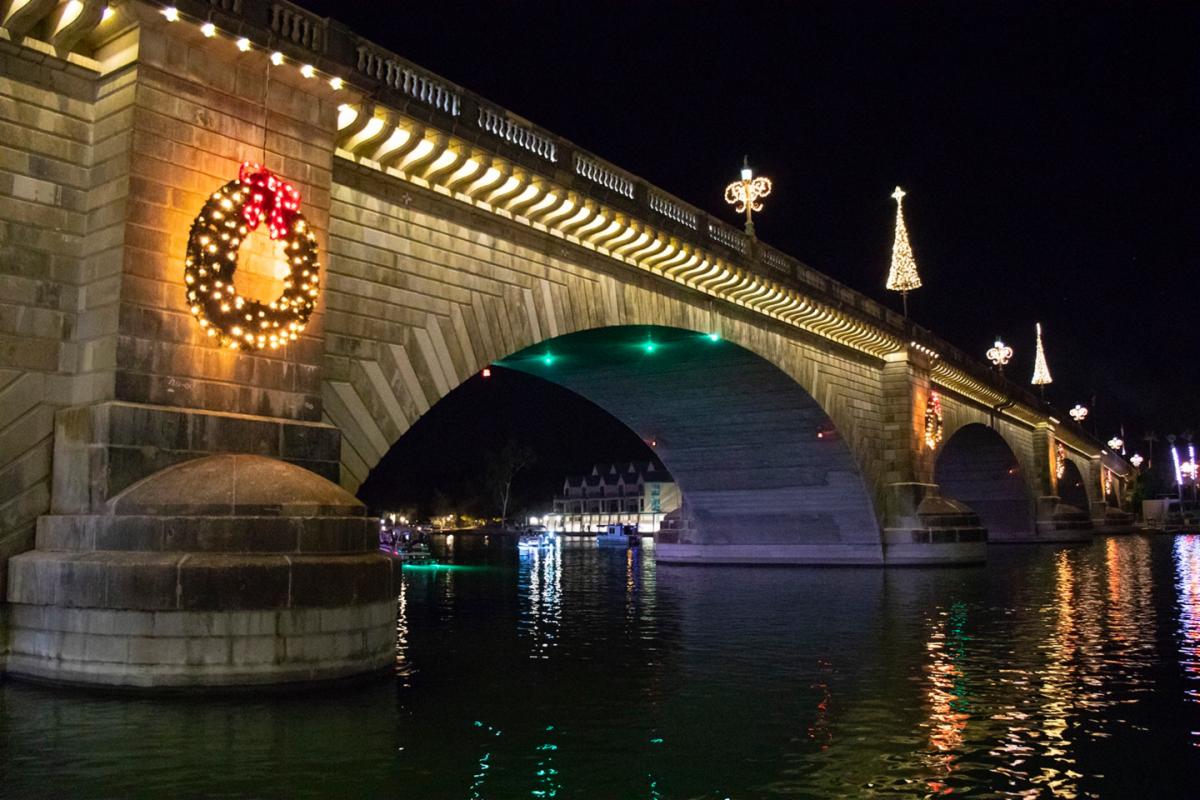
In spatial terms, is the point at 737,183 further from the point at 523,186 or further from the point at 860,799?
the point at 860,799

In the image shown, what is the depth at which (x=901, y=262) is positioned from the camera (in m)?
49.3

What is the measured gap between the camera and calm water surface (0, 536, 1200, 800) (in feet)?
29.7

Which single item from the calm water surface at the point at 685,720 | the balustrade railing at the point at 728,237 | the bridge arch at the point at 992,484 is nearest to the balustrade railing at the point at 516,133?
the balustrade railing at the point at 728,237

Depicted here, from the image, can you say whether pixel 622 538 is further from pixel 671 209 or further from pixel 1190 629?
pixel 1190 629

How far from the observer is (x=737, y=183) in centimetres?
3444

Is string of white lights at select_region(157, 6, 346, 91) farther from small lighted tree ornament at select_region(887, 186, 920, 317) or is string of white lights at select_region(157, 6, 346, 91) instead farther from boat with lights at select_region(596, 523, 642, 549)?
boat with lights at select_region(596, 523, 642, 549)

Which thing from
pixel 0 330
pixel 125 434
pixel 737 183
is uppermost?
pixel 737 183

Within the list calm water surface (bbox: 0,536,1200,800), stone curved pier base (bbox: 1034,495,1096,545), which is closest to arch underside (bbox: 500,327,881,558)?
calm water surface (bbox: 0,536,1200,800)

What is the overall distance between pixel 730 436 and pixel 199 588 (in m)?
30.5

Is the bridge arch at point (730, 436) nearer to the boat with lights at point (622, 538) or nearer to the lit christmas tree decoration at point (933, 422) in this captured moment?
the lit christmas tree decoration at point (933, 422)

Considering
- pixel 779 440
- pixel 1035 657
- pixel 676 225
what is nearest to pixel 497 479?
pixel 779 440

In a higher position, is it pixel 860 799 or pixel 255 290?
pixel 255 290

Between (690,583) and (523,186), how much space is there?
59.5 feet

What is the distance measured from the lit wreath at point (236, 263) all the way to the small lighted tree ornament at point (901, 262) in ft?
126
